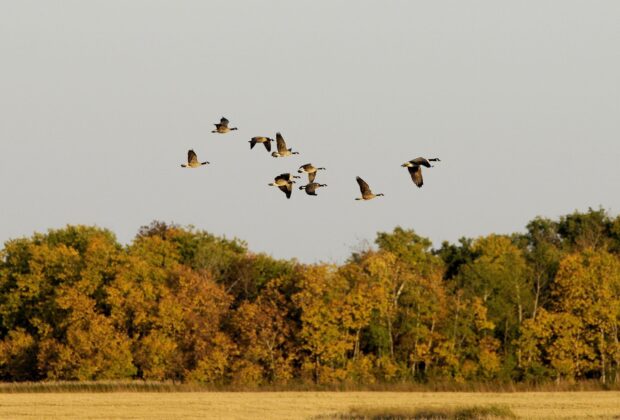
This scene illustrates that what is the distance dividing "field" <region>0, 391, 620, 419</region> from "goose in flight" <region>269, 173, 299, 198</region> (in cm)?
2769

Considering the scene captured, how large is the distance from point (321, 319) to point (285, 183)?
62.7 metres

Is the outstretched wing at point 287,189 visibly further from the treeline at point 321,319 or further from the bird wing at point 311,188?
the treeline at point 321,319

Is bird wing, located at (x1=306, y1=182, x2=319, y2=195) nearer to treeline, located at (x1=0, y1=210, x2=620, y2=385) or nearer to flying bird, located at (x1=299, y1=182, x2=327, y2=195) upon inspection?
flying bird, located at (x1=299, y1=182, x2=327, y2=195)

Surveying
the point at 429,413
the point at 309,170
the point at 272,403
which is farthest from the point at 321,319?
the point at 309,170

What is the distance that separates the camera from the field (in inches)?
2749

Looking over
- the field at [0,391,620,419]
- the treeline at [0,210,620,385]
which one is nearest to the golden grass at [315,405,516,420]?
the field at [0,391,620,419]

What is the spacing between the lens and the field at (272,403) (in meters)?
69.8

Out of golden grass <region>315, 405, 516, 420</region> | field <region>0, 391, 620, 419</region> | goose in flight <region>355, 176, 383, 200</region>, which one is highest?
goose in flight <region>355, 176, 383, 200</region>

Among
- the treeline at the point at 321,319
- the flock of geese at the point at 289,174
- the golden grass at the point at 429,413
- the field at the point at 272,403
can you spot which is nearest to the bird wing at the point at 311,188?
the flock of geese at the point at 289,174

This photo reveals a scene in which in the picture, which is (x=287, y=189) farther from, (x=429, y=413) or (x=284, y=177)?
(x=429, y=413)

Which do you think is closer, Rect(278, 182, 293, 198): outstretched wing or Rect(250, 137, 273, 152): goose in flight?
Rect(278, 182, 293, 198): outstretched wing

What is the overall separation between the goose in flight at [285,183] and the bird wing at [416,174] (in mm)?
3756

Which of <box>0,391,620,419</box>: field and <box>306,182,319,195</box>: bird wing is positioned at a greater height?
<box>306,182,319,195</box>: bird wing

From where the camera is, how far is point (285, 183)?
41531 mm
